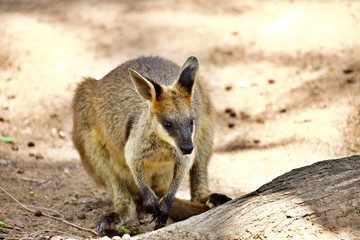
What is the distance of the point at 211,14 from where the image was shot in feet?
33.6

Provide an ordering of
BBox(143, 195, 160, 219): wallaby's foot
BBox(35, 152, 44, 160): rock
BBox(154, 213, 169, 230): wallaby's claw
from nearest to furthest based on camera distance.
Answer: BBox(154, 213, 169, 230): wallaby's claw, BBox(143, 195, 160, 219): wallaby's foot, BBox(35, 152, 44, 160): rock

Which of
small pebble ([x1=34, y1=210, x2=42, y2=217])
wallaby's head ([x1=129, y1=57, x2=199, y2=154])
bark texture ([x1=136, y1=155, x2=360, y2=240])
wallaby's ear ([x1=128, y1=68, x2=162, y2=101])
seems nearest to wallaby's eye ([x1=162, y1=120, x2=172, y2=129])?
wallaby's head ([x1=129, y1=57, x2=199, y2=154])

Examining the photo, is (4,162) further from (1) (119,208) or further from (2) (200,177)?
(2) (200,177)

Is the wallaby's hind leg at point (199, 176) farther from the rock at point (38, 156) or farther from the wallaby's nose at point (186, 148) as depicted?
the rock at point (38, 156)

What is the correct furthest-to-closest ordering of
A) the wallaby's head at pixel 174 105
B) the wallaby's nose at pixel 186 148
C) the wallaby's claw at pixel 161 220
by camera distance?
the wallaby's claw at pixel 161 220 → the wallaby's head at pixel 174 105 → the wallaby's nose at pixel 186 148

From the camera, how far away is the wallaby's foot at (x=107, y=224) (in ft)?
18.2

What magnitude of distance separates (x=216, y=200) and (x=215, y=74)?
11.9ft

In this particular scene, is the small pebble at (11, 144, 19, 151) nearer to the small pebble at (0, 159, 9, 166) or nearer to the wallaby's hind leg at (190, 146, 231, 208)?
the small pebble at (0, 159, 9, 166)

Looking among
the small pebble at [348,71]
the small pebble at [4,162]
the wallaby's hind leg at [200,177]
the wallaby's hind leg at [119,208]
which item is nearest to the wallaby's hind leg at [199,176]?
the wallaby's hind leg at [200,177]

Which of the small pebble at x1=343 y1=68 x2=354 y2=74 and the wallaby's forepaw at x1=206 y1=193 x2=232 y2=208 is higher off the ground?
the small pebble at x1=343 y1=68 x2=354 y2=74

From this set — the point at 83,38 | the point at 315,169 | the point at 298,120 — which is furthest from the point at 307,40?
the point at 315,169

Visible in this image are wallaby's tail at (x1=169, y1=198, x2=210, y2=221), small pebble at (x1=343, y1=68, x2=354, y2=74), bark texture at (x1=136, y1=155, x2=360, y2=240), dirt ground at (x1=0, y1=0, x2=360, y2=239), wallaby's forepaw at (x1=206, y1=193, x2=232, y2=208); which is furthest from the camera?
small pebble at (x1=343, y1=68, x2=354, y2=74)

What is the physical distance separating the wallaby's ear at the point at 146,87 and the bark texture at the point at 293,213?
1.15 m

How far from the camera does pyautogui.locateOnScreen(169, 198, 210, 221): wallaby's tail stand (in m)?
5.86
